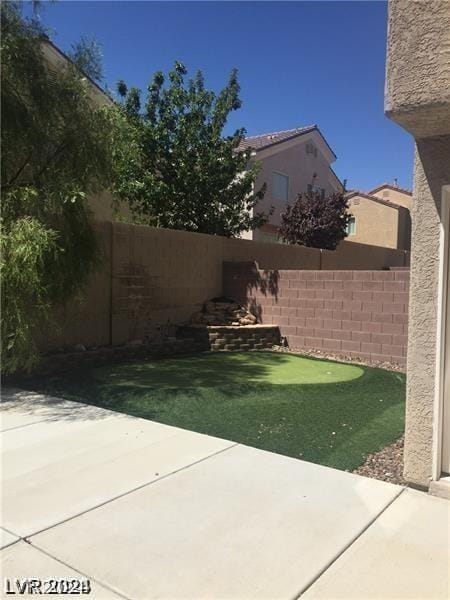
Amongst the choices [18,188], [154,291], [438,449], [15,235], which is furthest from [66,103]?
[438,449]

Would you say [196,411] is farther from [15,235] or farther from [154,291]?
[154,291]

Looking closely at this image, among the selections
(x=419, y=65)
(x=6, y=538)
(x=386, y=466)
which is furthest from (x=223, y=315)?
(x=6, y=538)

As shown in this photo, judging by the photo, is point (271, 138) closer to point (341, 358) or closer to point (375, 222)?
point (375, 222)

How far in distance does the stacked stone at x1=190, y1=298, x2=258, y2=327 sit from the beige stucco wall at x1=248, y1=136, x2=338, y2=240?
12.9 meters

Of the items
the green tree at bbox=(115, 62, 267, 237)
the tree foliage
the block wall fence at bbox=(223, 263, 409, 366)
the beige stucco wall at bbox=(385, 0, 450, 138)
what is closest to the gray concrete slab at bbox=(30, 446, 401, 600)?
the beige stucco wall at bbox=(385, 0, 450, 138)

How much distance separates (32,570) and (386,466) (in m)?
2.98

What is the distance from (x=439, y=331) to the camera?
13.0ft

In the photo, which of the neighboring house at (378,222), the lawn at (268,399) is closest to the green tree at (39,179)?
the lawn at (268,399)

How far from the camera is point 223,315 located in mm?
12125

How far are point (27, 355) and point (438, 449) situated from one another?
18.0 feet

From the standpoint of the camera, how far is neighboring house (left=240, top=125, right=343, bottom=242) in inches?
1027

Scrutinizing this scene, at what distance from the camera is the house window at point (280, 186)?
2717 cm

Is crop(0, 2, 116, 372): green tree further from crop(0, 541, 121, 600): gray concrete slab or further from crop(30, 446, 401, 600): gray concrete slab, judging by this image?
crop(0, 541, 121, 600): gray concrete slab

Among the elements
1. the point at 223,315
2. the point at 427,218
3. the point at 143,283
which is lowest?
the point at 223,315
